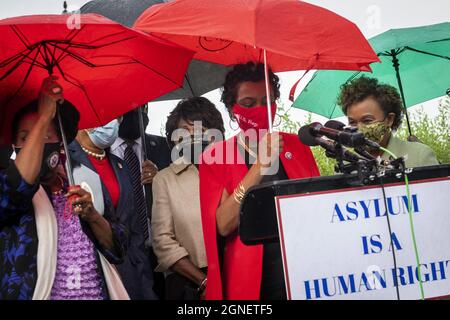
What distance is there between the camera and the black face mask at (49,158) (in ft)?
11.6

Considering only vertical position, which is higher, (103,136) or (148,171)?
→ (103,136)

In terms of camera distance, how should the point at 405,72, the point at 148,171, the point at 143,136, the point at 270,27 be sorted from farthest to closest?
the point at 405,72 → the point at 143,136 → the point at 148,171 → the point at 270,27

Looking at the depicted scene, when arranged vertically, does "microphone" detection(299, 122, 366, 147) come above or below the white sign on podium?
above

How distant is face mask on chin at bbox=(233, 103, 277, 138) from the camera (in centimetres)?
421

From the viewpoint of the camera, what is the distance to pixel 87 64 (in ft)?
14.0

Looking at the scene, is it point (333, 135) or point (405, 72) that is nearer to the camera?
point (333, 135)

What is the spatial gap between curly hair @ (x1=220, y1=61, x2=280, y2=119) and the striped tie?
118 cm

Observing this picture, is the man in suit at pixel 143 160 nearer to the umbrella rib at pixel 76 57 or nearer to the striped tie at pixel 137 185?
the striped tie at pixel 137 185

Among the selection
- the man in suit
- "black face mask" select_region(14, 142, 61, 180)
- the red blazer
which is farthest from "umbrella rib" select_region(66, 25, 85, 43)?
the man in suit

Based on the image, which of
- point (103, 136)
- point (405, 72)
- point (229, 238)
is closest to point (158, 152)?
point (103, 136)

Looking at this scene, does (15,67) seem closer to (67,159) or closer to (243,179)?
(67,159)

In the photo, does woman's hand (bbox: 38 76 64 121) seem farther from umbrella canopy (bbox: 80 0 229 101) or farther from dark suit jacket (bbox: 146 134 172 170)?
dark suit jacket (bbox: 146 134 172 170)

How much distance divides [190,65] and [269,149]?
1841 millimetres
